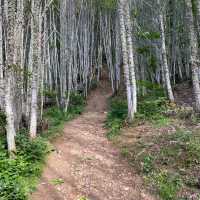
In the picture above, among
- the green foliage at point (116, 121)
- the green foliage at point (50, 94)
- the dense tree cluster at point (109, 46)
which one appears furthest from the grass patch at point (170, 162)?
the green foliage at point (50, 94)

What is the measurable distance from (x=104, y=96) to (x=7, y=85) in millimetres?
14384

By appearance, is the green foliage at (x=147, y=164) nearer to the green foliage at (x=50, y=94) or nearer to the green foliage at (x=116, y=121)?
the green foliage at (x=116, y=121)

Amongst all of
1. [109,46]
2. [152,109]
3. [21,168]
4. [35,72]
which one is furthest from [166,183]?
[109,46]

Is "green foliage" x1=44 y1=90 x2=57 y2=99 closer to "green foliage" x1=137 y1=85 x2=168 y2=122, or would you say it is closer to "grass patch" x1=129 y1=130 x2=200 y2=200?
"green foliage" x1=137 y1=85 x2=168 y2=122

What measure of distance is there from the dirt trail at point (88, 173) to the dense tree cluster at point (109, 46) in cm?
127

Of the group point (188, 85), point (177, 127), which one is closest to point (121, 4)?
point (177, 127)

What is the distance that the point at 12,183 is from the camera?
19.0 ft

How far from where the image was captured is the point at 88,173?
7387 mm

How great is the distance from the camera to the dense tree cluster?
1034cm

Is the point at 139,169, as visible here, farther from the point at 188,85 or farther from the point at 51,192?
the point at 188,85

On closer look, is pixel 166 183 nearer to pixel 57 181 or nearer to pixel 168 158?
pixel 168 158

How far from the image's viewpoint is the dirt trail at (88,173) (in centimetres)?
637

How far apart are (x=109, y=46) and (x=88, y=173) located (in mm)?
14720

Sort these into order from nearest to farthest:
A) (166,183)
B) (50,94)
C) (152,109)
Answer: (166,183) < (152,109) < (50,94)
